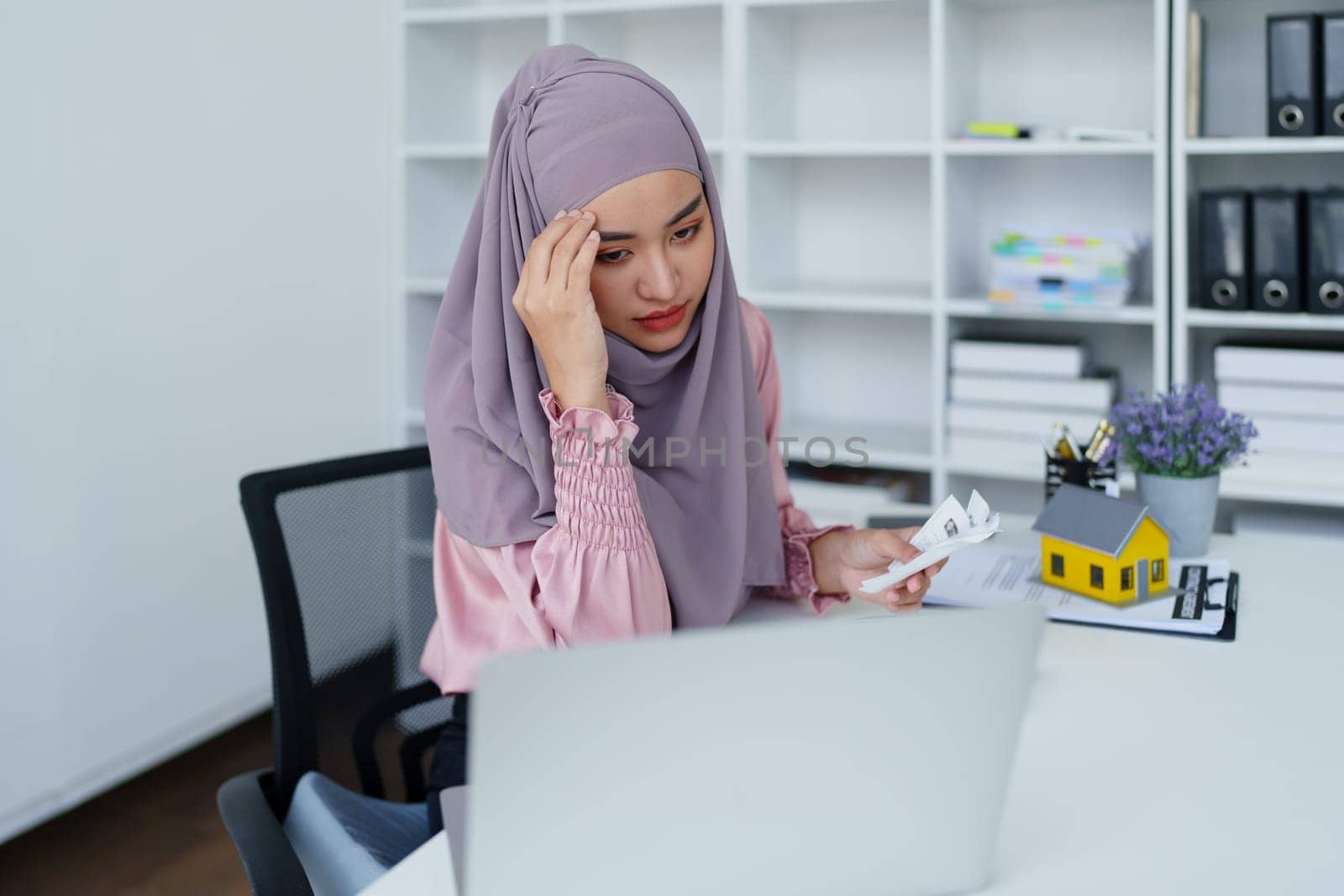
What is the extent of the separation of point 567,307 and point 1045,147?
1647mm

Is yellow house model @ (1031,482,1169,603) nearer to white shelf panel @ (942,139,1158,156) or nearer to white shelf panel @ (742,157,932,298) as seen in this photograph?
white shelf panel @ (942,139,1158,156)

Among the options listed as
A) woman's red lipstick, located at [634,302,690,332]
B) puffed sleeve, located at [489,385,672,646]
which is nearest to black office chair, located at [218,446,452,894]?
puffed sleeve, located at [489,385,672,646]

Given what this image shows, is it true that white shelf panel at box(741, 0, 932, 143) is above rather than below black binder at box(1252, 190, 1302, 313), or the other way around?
above

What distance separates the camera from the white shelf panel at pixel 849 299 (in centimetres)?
264

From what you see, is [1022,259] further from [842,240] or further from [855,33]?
[855,33]

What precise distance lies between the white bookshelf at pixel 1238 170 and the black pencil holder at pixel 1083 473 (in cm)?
93

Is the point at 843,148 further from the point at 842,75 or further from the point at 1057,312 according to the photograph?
the point at 1057,312

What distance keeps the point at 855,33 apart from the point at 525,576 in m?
2.12

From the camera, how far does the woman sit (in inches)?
45.1

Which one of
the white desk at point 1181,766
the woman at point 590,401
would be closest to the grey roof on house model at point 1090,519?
the white desk at point 1181,766

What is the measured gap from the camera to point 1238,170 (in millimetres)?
2646

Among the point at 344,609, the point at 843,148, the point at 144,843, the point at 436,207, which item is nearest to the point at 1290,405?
Answer: the point at 843,148

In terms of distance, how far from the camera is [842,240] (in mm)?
2996

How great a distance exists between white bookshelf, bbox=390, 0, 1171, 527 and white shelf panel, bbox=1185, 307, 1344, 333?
3.0 inches
